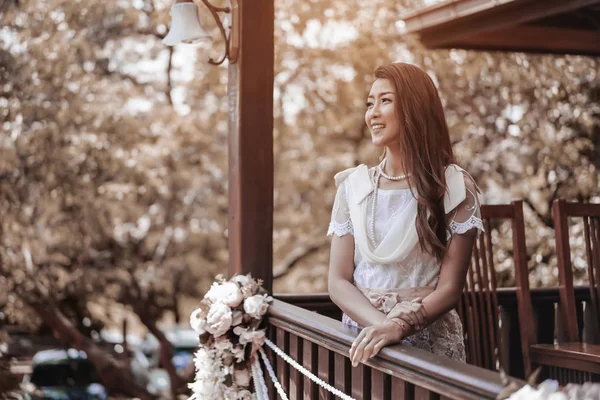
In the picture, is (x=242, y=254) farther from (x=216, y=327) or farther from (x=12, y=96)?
(x=12, y=96)

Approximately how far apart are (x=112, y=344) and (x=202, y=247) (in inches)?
112

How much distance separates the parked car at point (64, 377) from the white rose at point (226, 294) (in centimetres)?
1035

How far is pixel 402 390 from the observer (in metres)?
2.21

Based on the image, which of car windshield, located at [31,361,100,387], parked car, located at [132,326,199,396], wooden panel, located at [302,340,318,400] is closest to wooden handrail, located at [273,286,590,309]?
wooden panel, located at [302,340,318,400]

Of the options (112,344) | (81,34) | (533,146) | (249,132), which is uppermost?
(81,34)

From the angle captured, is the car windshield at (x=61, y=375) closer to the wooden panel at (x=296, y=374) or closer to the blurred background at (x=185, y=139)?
the blurred background at (x=185, y=139)

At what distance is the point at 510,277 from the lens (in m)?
8.00

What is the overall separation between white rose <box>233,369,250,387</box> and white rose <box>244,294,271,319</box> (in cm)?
29

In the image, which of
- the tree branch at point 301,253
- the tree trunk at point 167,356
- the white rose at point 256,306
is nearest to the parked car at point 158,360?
the tree trunk at point 167,356

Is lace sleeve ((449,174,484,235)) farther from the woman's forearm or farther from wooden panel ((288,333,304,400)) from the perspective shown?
wooden panel ((288,333,304,400))

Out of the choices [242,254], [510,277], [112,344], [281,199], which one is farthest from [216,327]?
[112,344]

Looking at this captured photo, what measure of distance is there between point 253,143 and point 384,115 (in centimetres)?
122

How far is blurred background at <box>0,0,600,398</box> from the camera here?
8102mm

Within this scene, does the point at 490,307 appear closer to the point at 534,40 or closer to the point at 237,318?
the point at 237,318
